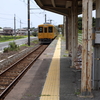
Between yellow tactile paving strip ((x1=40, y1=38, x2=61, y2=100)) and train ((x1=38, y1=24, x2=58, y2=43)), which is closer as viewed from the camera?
yellow tactile paving strip ((x1=40, y1=38, x2=61, y2=100))

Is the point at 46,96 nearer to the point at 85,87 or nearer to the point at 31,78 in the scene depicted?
the point at 85,87

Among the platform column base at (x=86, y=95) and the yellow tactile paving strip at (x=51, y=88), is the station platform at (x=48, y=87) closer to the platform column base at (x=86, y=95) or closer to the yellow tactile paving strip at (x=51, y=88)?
the yellow tactile paving strip at (x=51, y=88)

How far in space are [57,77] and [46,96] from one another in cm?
213

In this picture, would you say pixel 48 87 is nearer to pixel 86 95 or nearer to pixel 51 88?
pixel 51 88

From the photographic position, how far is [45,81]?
6.69 meters

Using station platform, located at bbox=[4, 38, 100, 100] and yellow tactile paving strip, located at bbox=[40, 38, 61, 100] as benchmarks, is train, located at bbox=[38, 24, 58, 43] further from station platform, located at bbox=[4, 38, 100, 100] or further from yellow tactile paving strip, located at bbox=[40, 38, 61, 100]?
yellow tactile paving strip, located at bbox=[40, 38, 61, 100]

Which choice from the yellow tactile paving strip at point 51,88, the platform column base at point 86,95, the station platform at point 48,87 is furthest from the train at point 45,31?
the platform column base at point 86,95

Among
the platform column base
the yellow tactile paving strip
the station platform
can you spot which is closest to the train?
the station platform

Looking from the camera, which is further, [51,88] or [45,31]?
[45,31]

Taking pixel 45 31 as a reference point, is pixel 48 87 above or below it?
below

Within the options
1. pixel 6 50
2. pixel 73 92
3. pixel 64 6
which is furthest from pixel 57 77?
pixel 6 50

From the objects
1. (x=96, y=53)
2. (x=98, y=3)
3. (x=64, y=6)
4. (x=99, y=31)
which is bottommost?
(x=96, y=53)

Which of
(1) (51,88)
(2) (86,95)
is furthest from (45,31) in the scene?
(2) (86,95)

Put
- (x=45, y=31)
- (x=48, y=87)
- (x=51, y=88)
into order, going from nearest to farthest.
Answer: (x=51, y=88) < (x=48, y=87) < (x=45, y=31)
